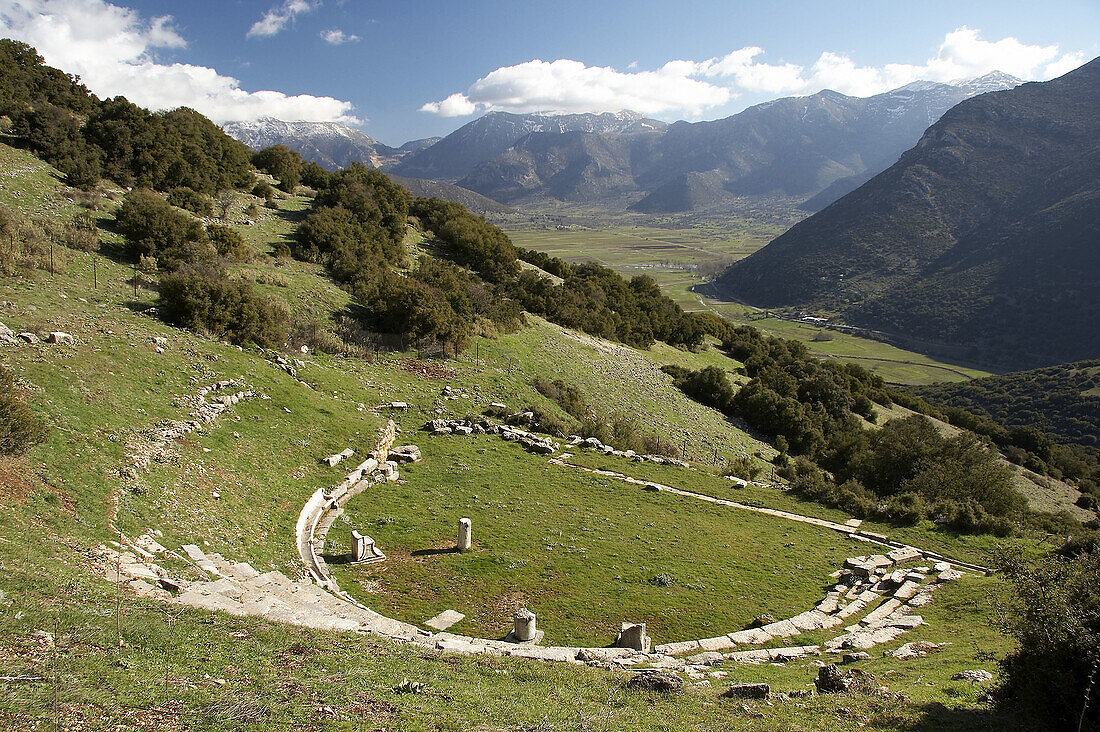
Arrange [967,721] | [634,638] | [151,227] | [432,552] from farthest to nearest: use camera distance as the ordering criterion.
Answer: [151,227], [432,552], [634,638], [967,721]

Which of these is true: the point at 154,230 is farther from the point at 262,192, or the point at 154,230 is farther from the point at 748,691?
the point at 748,691

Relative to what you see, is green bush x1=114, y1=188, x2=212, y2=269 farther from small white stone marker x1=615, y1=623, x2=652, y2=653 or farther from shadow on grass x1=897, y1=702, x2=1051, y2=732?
shadow on grass x1=897, y1=702, x2=1051, y2=732

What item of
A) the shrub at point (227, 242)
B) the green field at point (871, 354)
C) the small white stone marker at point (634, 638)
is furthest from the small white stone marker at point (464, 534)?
the green field at point (871, 354)

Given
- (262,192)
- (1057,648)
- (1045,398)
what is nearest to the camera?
(1057,648)

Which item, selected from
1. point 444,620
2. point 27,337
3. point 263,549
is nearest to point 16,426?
point 27,337

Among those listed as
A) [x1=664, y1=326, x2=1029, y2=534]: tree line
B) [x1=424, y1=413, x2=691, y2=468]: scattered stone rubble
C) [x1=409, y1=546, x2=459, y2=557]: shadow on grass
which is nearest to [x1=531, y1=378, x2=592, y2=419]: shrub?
[x1=424, y1=413, x2=691, y2=468]: scattered stone rubble

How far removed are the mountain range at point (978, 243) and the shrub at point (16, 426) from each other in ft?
402

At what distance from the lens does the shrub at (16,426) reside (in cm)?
1171

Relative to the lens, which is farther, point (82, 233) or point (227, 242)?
point (227, 242)

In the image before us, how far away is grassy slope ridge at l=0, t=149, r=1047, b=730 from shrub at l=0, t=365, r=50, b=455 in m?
0.39

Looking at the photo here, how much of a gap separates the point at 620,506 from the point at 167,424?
46.3 feet

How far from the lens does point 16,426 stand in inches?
470

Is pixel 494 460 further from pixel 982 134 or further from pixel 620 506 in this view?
pixel 982 134

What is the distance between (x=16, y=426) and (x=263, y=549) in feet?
18.4
